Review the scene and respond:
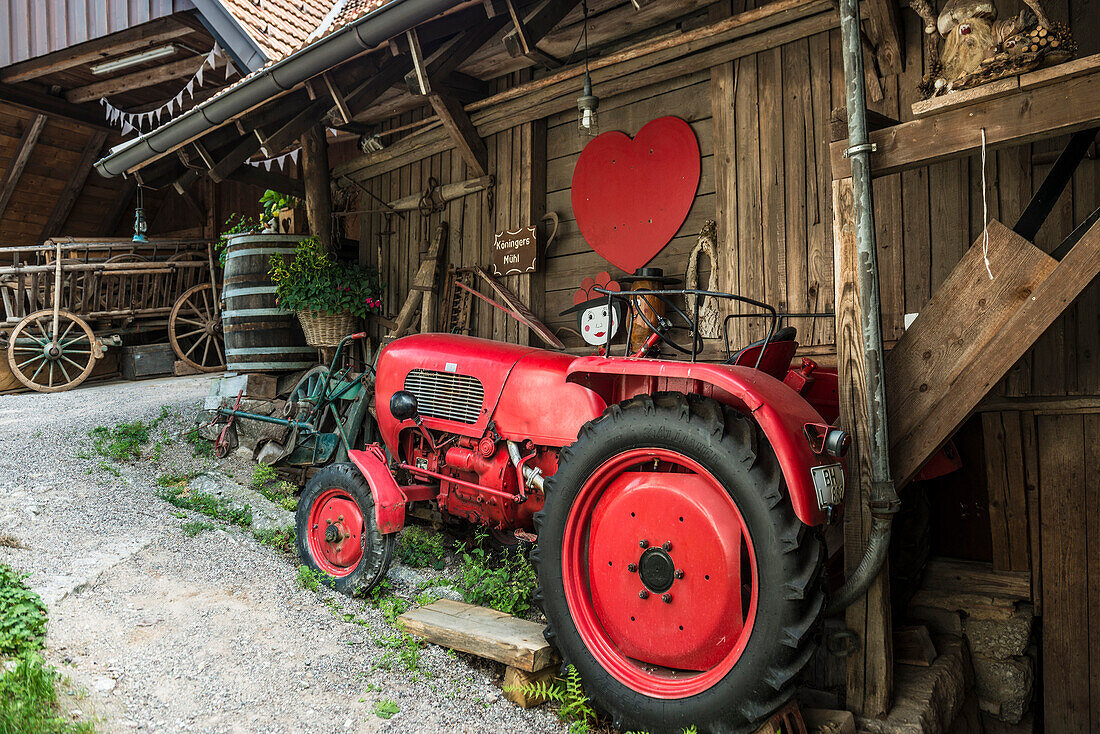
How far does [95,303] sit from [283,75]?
5.94 m

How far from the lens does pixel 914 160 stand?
2.33 metres

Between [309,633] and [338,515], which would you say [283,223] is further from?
[309,633]

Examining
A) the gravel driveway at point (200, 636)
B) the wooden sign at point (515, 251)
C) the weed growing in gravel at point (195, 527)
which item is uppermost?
the wooden sign at point (515, 251)

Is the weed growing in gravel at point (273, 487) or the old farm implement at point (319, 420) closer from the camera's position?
the weed growing in gravel at point (273, 487)

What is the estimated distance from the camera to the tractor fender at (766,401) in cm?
209

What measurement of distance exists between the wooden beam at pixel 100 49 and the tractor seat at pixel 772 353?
8.35 meters

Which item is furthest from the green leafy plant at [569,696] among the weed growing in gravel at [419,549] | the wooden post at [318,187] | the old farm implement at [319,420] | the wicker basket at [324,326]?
the wooden post at [318,187]

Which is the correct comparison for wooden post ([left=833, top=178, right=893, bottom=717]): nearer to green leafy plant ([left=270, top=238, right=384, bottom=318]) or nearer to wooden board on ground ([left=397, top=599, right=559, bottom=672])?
wooden board on ground ([left=397, top=599, right=559, bottom=672])

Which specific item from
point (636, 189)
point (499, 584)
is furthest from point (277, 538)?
point (636, 189)

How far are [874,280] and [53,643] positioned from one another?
323 centimetres

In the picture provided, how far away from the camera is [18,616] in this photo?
261cm

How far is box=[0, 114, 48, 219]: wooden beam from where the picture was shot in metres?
9.78

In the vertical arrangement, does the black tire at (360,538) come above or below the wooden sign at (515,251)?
below

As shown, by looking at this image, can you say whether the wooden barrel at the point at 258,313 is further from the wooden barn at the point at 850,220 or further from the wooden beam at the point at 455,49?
the wooden beam at the point at 455,49
